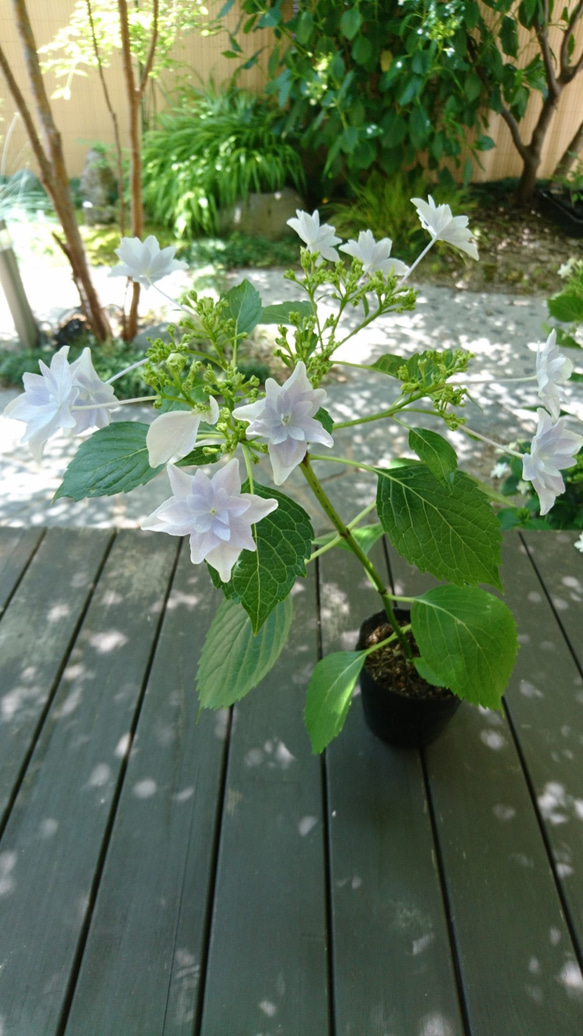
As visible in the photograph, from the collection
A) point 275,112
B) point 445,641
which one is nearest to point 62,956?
point 445,641

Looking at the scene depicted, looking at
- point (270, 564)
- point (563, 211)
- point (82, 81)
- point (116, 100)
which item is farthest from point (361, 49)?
point (270, 564)

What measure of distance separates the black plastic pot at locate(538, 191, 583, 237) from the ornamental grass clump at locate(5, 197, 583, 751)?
13.9 feet

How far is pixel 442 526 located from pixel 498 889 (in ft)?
1.84

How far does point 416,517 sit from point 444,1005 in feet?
2.04

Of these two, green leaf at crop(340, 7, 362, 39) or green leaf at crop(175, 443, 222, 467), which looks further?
green leaf at crop(340, 7, 362, 39)

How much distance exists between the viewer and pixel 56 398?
717 millimetres

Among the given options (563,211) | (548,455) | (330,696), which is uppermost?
(548,455)

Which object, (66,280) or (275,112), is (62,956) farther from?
(275,112)

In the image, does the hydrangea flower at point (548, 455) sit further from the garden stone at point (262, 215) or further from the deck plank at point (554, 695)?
the garden stone at point (262, 215)

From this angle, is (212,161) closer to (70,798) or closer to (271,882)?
(70,798)

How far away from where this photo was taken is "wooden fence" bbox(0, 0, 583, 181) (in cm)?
479

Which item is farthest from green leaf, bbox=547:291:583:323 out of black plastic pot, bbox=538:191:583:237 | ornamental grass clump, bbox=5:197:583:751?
black plastic pot, bbox=538:191:583:237

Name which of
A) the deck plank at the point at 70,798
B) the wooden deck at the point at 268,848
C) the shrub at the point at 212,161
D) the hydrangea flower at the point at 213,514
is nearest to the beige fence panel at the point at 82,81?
the shrub at the point at 212,161

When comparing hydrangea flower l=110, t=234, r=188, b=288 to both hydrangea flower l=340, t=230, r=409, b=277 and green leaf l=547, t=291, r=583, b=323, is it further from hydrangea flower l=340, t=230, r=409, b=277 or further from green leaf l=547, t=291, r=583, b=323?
green leaf l=547, t=291, r=583, b=323
